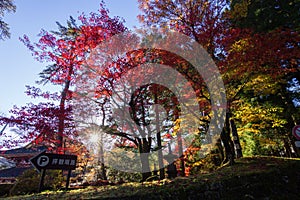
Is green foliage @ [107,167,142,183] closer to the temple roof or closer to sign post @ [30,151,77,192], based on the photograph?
sign post @ [30,151,77,192]

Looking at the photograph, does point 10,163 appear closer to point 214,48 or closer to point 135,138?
point 135,138

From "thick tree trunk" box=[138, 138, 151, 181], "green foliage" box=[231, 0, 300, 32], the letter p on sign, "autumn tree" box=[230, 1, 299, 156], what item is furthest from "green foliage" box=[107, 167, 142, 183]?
"green foliage" box=[231, 0, 300, 32]

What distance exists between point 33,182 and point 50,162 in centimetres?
270

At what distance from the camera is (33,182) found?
862cm

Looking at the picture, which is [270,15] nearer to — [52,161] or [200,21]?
[200,21]

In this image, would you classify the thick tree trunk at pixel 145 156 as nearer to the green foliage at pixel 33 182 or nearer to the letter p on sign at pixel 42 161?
the letter p on sign at pixel 42 161

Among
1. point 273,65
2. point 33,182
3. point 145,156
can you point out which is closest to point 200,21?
point 273,65

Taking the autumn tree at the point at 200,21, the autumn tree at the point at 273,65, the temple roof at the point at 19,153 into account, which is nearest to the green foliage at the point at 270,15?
the autumn tree at the point at 273,65

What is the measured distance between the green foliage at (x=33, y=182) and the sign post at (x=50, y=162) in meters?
1.85

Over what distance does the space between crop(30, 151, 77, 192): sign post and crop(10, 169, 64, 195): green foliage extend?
72.8 inches

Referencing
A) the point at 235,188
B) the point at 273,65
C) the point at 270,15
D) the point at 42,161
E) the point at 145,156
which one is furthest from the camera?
the point at 270,15

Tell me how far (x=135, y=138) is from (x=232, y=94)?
519 centimetres

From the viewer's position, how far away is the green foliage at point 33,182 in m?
8.35

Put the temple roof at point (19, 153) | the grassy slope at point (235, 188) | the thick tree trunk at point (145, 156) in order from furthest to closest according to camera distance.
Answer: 1. the temple roof at point (19, 153)
2. the thick tree trunk at point (145, 156)
3. the grassy slope at point (235, 188)
